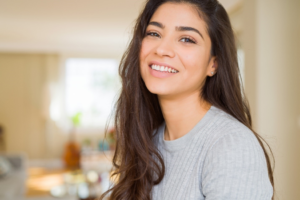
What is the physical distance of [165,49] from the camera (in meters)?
1.17

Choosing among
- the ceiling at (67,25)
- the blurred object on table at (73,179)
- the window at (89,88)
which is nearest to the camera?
the ceiling at (67,25)

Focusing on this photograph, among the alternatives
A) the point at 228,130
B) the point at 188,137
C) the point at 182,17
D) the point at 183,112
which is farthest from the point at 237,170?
the point at 182,17

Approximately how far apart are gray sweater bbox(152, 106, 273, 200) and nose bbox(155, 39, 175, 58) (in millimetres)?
264

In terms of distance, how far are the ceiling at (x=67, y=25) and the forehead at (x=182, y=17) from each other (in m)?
2.04

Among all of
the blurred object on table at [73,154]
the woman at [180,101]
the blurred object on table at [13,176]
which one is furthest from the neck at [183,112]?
the blurred object on table at [73,154]

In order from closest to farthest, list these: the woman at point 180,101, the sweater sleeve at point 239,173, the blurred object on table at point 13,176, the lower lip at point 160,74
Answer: the sweater sleeve at point 239,173
the woman at point 180,101
the lower lip at point 160,74
the blurred object on table at point 13,176

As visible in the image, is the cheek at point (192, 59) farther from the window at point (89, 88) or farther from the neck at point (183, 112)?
the window at point (89, 88)

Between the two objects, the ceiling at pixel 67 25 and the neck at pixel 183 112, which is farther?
the ceiling at pixel 67 25

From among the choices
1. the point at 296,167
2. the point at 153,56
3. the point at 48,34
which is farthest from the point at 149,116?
the point at 48,34

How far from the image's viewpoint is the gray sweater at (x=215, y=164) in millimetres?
904

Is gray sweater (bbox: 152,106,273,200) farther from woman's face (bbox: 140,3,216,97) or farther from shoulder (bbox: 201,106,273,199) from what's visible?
woman's face (bbox: 140,3,216,97)

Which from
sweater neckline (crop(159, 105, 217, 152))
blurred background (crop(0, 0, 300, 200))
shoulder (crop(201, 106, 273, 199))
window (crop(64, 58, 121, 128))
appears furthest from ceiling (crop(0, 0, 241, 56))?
shoulder (crop(201, 106, 273, 199))

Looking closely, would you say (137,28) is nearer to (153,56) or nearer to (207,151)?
(153,56)

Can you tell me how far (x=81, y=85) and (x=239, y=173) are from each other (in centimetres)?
806
